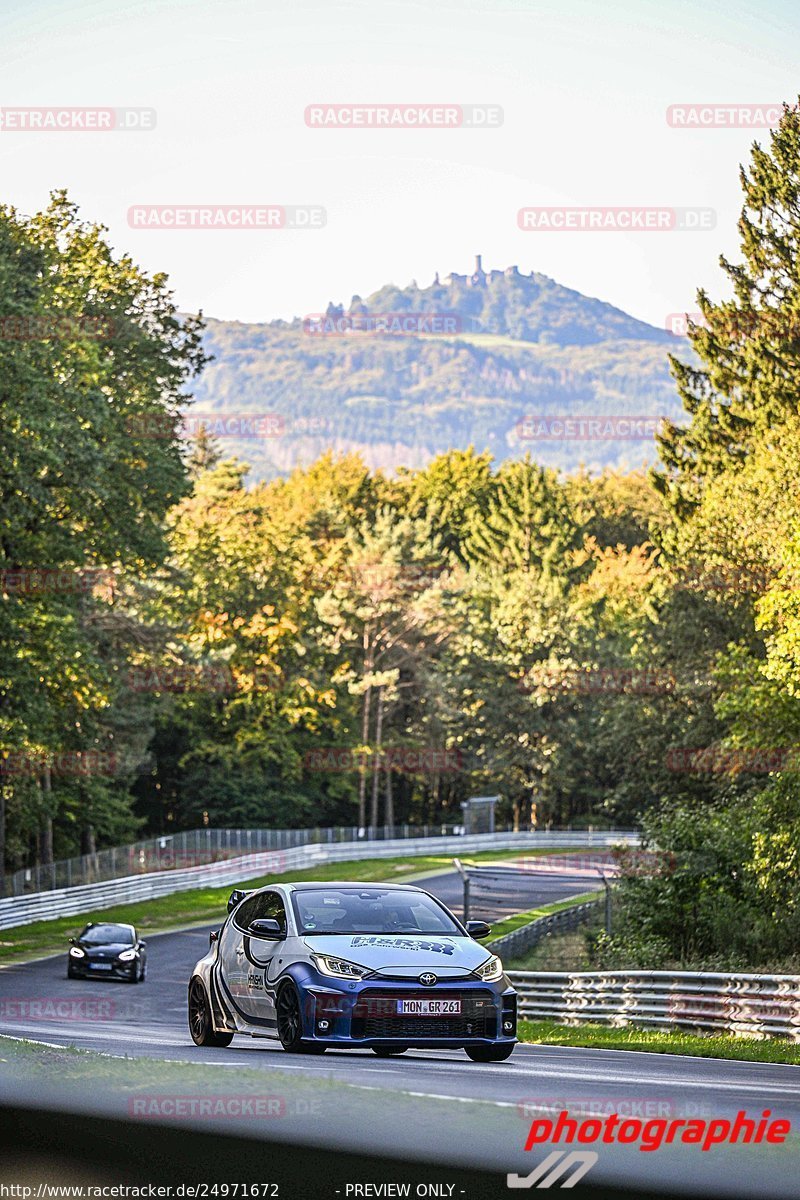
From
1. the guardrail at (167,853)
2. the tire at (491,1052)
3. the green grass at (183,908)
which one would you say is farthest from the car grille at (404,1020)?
the guardrail at (167,853)

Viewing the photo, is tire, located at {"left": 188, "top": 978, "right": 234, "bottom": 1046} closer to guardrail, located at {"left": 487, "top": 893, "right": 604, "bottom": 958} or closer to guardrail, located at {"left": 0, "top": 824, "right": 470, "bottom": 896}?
guardrail, located at {"left": 487, "top": 893, "right": 604, "bottom": 958}

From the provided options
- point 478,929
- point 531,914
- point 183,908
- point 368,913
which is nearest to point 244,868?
point 183,908

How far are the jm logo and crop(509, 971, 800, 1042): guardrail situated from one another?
20.8m

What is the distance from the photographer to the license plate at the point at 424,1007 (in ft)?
37.8

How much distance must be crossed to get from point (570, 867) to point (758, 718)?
4510cm

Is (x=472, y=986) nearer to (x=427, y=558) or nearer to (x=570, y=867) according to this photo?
(x=570, y=867)

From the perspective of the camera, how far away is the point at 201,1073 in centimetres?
238

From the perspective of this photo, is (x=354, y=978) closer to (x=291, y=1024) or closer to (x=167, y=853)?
(x=291, y=1024)

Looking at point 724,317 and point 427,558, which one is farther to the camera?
point 427,558

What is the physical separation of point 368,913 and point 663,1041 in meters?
9.47

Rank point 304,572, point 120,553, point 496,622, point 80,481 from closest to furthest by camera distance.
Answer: point 80,481 → point 120,553 → point 304,572 → point 496,622

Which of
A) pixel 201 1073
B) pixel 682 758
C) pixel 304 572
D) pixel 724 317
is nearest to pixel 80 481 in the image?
pixel 682 758

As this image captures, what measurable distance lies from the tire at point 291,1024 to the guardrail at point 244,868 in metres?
28.9

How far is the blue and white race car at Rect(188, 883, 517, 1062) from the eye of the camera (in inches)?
A: 454
